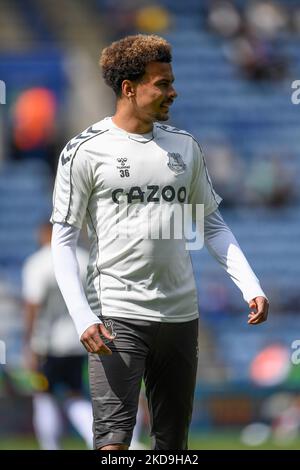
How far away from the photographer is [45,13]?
13250 millimetres

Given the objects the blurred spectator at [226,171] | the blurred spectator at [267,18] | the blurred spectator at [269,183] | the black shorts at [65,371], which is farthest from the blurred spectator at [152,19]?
the black shorts at [65,371]

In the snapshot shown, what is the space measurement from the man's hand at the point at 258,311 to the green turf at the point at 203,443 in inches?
199

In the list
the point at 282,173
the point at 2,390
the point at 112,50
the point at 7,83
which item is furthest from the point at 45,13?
the point at 112,50

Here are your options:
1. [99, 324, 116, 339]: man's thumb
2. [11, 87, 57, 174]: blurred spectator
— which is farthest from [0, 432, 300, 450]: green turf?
[99, 324, 116, 339]: man's thumb

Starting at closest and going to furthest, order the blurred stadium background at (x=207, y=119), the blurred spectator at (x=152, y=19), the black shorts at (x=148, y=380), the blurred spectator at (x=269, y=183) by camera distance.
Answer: the black shorts at (x=148, y=380) < the blurred stadium background at (x=207, y=119) < the blurred spectator at (x=269, y=183) < the blurred spectator at (x=152, y=19)

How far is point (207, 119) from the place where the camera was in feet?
42.9

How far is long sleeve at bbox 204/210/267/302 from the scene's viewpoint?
4438 millimetres

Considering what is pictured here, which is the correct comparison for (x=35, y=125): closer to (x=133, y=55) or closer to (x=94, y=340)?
(x=133, y=55)

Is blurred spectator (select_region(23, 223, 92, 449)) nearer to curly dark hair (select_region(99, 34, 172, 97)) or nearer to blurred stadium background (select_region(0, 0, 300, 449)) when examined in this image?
blurred stadium background (select_region(0, 0, 300, 449))

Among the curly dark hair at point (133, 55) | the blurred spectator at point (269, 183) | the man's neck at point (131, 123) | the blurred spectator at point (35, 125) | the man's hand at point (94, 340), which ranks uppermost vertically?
the curly dark hair at point (133, 55)

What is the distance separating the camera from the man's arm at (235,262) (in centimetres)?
434

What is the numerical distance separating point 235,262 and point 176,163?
1.56ft

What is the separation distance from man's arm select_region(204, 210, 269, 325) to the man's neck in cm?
48

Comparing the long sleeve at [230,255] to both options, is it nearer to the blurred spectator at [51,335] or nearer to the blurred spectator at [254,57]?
the blurred spectator at [51,335]
